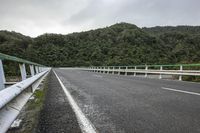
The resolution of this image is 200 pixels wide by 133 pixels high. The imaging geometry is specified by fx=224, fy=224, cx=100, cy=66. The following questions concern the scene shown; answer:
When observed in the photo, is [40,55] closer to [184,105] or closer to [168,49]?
[168,49]

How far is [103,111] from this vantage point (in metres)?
5.20

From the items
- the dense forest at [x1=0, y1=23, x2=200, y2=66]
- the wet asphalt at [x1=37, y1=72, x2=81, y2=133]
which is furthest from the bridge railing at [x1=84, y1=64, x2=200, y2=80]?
the dense forest at [x1=0, y1=23, x2=200, y2=66]

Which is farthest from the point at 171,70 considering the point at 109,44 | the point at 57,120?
the point at 109,44

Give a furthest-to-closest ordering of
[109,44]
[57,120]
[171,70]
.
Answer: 1. [109,44]
2. [171,70]
3. [57,120]

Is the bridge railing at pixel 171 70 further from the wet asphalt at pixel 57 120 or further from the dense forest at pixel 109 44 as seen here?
the dense forest at pixel 109 44

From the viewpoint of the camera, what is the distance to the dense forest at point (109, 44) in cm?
9294

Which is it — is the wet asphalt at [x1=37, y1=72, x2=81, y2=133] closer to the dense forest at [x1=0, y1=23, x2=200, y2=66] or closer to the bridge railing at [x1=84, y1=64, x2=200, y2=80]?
the bridge railing at [x1=84, y1=64, x2=200, y2=80]

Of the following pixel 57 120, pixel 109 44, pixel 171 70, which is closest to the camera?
pixel 57 120

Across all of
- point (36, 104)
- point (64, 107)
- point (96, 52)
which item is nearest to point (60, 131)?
point (64, 107)

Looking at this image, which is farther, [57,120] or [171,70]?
[171,70]

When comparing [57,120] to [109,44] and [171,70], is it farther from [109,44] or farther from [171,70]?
[109,44]

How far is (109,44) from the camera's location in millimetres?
132500

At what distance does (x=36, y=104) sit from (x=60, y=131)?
249cm

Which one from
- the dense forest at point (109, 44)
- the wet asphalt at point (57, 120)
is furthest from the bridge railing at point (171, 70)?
the dense forest at point (109, 44)
